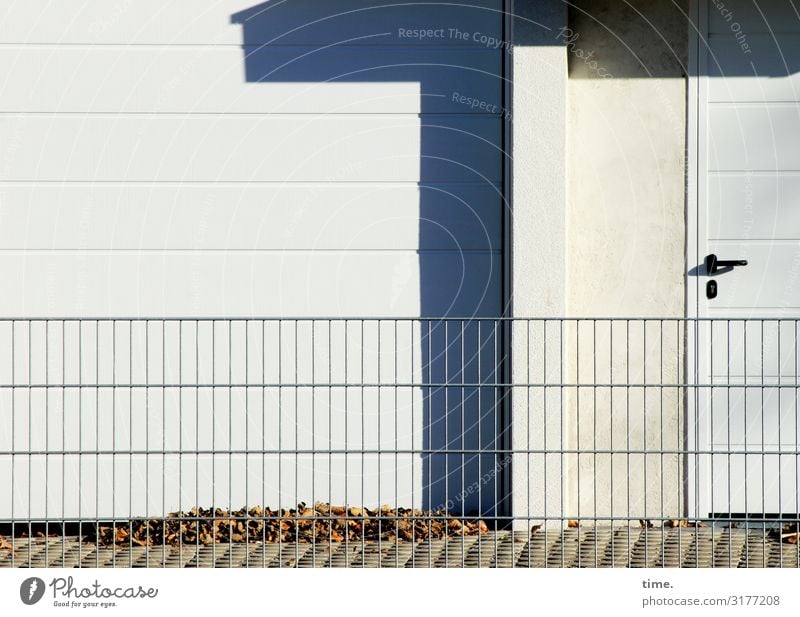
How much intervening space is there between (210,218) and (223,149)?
Result: 0.36 m

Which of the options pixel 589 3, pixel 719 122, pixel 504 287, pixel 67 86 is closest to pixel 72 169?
pixel 67 86

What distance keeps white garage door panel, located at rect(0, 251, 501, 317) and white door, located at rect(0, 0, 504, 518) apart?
0.01m

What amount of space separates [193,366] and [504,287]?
5.40 ft

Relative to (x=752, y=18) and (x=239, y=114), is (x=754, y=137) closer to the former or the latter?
(x=752, y=18)

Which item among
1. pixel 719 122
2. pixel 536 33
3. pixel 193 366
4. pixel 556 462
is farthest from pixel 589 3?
pixel 193 366

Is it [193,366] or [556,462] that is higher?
[193,366]

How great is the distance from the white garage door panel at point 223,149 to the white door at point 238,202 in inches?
0.4

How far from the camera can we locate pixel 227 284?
6.60 metres

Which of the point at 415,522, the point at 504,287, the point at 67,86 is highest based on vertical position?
the point at 67,86

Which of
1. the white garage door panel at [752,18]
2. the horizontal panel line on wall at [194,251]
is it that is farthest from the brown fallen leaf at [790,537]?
the white garage door panel at [752,18]

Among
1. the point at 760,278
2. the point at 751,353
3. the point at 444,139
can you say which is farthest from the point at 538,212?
the point at 751,353

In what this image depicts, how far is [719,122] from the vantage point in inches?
259

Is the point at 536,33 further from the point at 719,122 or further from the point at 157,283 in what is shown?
the point at 157,283

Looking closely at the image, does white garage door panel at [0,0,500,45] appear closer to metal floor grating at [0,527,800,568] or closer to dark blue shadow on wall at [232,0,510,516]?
dark blue shadow on wall at [232,0,510,516]
